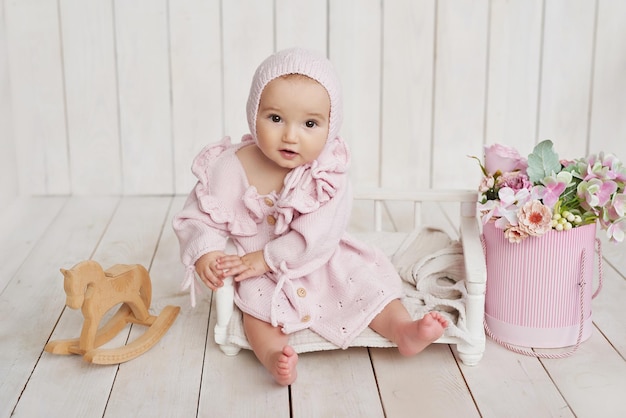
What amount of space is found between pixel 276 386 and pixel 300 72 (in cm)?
56

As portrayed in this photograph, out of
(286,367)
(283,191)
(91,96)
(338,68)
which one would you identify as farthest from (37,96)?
(286,367)

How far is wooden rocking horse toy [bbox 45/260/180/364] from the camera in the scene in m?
1.47

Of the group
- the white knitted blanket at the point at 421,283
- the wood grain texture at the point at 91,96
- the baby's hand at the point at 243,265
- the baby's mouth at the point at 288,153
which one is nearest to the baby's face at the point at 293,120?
the baby's mouth at the point at 288,153

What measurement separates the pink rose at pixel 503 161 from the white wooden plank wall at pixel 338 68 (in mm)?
1041

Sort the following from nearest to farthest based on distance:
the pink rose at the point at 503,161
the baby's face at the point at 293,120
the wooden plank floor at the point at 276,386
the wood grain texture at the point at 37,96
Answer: the wooden plank floor at the point at 276,386 < the baby's face at the point at 293,120 < the pink rose at the point at 503,161 < the wood grain texture at the point at 37,96

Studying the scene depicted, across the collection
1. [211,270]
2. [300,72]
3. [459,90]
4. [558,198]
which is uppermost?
[300,72]

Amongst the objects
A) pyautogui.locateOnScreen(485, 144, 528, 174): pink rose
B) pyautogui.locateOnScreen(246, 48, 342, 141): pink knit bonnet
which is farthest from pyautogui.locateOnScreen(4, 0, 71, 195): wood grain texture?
pyautogui.locateOnScreen(485, 144, 528, 174): pink rose

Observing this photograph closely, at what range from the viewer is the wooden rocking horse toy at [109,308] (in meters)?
1.47

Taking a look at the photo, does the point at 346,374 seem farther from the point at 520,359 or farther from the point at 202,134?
the point at 202,134

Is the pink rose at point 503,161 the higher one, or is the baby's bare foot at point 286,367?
the pink rose at point 503,161

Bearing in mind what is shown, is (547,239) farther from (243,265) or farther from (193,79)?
(193,79)

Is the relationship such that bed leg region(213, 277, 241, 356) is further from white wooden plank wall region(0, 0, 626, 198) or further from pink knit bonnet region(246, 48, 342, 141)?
white wooden plank wall region(0, 0, 626, 198)

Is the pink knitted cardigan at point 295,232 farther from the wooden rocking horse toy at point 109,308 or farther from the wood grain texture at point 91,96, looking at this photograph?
the wood grain texture at point 91,96

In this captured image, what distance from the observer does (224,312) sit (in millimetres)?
1522
